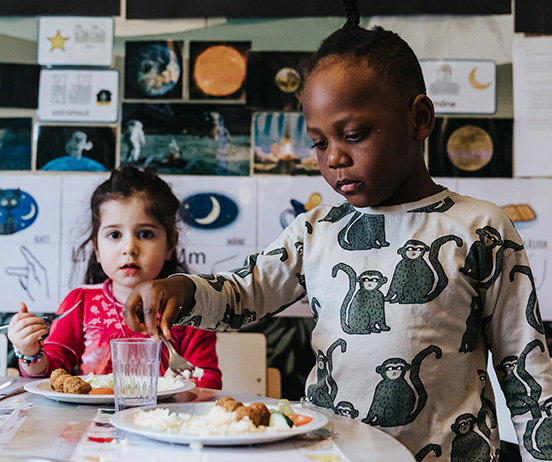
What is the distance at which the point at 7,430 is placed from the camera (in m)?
0.79

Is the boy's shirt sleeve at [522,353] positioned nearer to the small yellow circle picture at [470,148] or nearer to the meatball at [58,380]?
the meatball at [58,380]

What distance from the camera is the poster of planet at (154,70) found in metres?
2.03

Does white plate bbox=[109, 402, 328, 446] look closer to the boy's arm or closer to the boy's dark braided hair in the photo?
the boy's arm

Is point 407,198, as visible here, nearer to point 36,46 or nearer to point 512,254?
A: point 512,254

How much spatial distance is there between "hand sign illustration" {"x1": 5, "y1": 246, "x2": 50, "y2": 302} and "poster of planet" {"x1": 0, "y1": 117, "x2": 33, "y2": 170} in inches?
10.1

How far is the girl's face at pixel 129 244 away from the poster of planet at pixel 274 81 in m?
0.52

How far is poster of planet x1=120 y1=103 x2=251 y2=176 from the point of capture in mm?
2020

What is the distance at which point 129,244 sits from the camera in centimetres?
170

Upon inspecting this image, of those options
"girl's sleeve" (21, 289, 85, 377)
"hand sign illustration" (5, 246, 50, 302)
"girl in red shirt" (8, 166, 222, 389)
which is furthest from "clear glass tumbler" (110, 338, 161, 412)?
"hand sign illustration" (5, 246, 50, 302)

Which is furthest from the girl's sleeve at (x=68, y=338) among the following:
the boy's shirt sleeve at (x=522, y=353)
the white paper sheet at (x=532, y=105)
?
the white paper sheet at (x=532, y=105)

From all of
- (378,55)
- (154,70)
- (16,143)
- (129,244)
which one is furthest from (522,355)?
(16,143)

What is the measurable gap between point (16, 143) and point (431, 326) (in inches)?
60.1

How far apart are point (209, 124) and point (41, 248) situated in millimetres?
635

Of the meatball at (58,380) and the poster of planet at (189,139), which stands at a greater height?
the poster of planet at (189,139)
